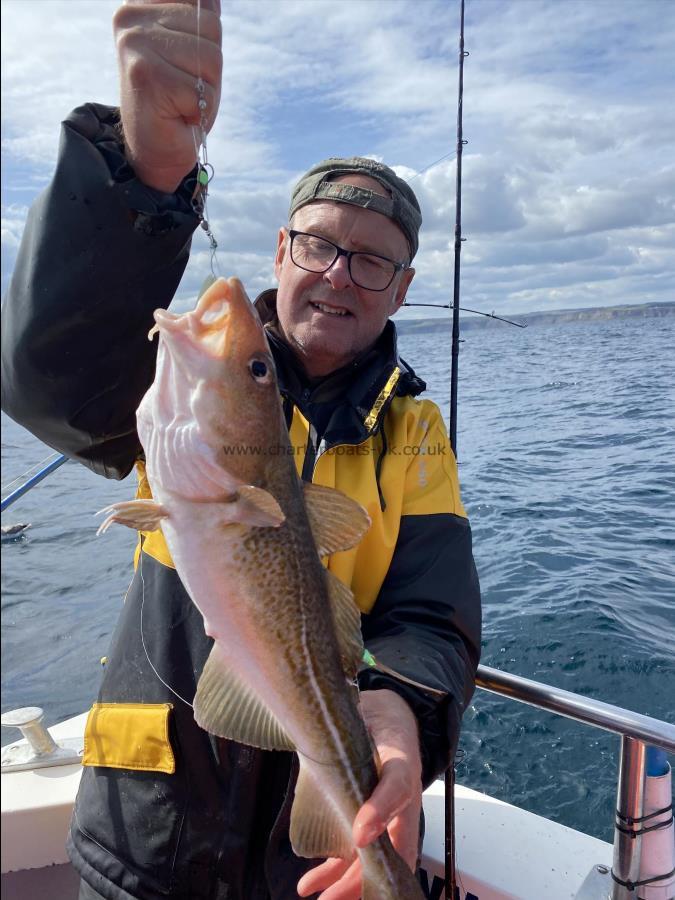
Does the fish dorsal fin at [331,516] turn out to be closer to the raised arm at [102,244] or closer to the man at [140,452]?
the man at [140,452]

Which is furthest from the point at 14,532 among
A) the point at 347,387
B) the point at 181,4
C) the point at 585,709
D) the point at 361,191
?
the point at 181,4

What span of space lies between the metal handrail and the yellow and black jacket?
0.43m

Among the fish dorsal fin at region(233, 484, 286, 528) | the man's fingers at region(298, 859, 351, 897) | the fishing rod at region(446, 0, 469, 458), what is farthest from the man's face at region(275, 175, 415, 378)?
the fishing rod at region(446, 0, 469, 458)

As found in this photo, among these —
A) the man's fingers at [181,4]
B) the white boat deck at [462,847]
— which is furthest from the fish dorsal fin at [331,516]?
the white boat deck at [462,847]

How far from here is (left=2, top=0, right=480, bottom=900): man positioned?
2.10 meters

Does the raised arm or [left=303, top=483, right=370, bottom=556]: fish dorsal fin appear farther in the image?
[left=303, top=483, right=370, bottom=556]: fish dorsal fin

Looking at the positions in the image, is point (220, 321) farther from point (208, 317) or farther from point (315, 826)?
point (315, 826)

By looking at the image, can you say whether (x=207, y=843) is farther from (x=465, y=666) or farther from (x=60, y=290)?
(x=60, y=290)

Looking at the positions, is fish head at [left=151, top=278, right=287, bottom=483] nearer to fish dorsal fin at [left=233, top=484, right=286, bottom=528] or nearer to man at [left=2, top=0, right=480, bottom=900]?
fish dorsal fin at [left=233, top=484, right=286, bottom=528]

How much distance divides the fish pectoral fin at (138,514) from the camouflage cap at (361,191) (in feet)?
6.10

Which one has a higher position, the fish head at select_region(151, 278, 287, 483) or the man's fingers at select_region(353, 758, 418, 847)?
the fish head at select_region(151, 278, 287, 483)

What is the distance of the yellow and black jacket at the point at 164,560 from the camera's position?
214 cm

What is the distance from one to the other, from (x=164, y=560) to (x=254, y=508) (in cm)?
79

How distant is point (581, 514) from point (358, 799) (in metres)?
8.86
